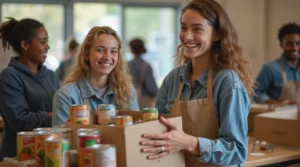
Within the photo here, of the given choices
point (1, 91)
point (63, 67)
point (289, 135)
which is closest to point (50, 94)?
point (1, 91)

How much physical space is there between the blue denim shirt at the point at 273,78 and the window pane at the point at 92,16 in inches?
136

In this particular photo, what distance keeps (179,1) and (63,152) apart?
608cm

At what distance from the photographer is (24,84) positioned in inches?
119

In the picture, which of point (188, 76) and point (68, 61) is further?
point (68, 61)

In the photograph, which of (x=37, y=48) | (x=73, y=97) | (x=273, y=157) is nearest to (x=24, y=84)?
(x=37, y=48)

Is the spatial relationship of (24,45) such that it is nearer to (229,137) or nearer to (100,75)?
(100,75)

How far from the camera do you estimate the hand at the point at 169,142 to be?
1.92 m

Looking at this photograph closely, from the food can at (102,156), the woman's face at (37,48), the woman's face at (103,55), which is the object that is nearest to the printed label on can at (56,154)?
the food can at (102,156)

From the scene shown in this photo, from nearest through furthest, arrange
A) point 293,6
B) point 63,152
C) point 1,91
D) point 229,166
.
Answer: point 63,152
point 229,166
point 1,91
point 293,6

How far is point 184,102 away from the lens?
218 cm

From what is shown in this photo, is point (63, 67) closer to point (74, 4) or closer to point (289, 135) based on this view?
point (74, 4)

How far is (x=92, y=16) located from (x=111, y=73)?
15.3 feet

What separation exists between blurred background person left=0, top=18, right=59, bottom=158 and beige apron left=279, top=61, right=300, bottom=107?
218cm

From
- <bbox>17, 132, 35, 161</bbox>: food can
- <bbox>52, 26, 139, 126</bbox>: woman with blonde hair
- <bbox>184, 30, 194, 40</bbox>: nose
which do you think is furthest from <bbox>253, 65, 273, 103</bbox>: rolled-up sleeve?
<bbox>17, 132, 35, 161</bbox>: food can
